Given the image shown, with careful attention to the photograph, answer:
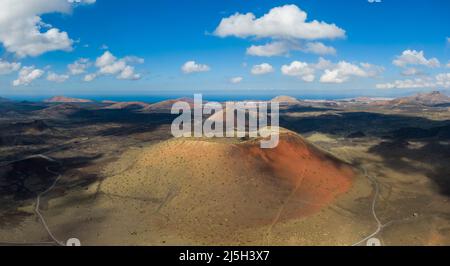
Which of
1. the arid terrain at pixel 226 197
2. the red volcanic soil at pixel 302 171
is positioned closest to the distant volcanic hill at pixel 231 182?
the red volcanic soil at pixel 302 171

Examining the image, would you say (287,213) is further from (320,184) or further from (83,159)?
(83,159)

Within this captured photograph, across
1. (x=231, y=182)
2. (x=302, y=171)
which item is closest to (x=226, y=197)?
(x=231, y=182)

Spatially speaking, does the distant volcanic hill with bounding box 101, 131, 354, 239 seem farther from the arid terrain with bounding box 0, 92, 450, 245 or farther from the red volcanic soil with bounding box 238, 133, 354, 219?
the arid terrain with bounding box 0, 92, 450, 245

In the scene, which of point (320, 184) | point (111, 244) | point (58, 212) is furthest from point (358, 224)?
point (58, 212)

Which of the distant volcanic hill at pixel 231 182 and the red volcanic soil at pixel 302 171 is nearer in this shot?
the distant volcanic hill at pixel 231 182

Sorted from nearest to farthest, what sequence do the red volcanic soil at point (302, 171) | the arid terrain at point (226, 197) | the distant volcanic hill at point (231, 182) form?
the arid terrain at point (226, 197) → the distant volcanic hill at point (231, 182) → the red volcanic soil at point (302, 171)

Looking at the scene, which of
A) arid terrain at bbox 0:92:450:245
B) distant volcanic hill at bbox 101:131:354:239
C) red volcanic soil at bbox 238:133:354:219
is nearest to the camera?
arid terrain at bbox 0:92:450:245

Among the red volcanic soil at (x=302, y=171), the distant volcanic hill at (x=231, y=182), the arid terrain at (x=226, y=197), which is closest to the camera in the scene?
the arid terrain at (x=226, y=197)

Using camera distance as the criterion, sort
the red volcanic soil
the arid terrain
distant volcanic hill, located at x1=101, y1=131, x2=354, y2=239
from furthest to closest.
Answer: the red volcanic soil < distant volcanic hill, located at x1=101, y1=131, x2=354, y2=239 < the arid terrain

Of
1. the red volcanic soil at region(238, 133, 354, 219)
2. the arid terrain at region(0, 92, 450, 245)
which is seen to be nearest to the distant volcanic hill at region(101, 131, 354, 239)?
the red volcanic soil at region(238, 133, 354, 219)

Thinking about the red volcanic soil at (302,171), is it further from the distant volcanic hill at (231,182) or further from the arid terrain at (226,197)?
the arid terrain at (226,197)

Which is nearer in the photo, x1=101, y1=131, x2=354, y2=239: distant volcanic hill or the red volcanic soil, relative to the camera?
x1=101, y1=131, x2=354, y2=239: distant volcanic hill
